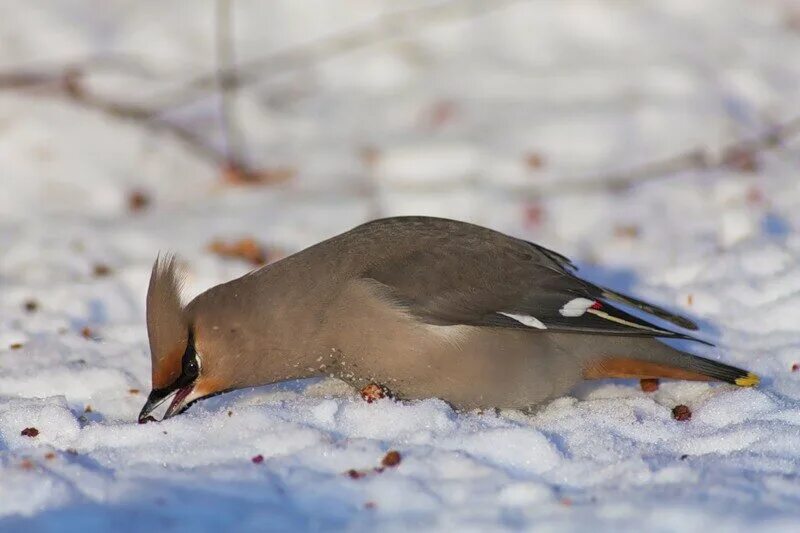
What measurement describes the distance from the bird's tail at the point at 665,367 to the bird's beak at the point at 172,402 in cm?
110

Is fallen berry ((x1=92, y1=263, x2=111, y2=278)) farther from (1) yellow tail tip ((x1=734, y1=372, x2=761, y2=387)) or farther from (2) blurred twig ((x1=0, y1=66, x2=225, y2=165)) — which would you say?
(1) yellow tail tip ((x1=734, y1=372, x2=761, y2=387))

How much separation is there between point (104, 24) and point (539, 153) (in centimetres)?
256

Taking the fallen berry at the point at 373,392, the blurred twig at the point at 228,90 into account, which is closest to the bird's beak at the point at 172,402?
the fallen berry at the point at 373,392

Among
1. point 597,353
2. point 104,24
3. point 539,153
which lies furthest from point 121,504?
point 104,24

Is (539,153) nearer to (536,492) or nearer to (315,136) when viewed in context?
(315,136)

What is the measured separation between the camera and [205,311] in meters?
3.38

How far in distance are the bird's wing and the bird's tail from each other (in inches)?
2.8

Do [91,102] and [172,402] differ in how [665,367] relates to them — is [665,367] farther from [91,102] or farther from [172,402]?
[91,102]

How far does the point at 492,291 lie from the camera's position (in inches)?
134

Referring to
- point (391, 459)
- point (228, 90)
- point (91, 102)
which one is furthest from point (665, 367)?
point (91, 102)

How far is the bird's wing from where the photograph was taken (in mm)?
3328

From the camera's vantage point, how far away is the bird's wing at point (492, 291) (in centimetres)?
333

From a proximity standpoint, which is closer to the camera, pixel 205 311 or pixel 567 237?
pixel 205 311

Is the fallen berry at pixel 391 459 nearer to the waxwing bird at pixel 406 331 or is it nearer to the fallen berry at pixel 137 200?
the waxwing bird at pixel 406 331
